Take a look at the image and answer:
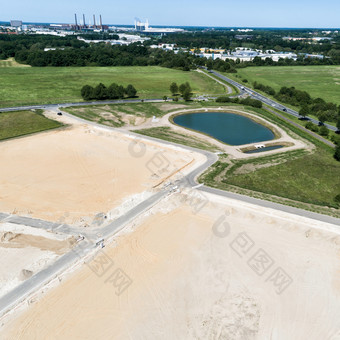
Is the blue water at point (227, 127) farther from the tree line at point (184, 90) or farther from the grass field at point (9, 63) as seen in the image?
the grass field at point (9, 63)

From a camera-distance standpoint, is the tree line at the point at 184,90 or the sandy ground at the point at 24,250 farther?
the tree line at the point at 184,90

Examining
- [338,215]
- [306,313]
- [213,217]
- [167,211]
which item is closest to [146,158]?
[167,211]

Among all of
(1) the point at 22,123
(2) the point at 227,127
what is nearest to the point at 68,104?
(1) the point at 22,123

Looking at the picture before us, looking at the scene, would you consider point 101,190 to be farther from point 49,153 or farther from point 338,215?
point 338,215

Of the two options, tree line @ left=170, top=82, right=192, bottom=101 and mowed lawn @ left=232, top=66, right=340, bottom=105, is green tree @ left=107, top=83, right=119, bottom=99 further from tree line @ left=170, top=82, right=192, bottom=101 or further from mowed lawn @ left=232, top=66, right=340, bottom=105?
mowed lawn @ left=232, top=66, right=340, bottom=105

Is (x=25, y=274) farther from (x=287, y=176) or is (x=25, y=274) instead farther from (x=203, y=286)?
(x=287, y=176)

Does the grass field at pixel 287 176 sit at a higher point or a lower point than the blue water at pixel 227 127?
higher

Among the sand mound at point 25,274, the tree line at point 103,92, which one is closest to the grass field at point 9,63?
the tree line at point 103,92
